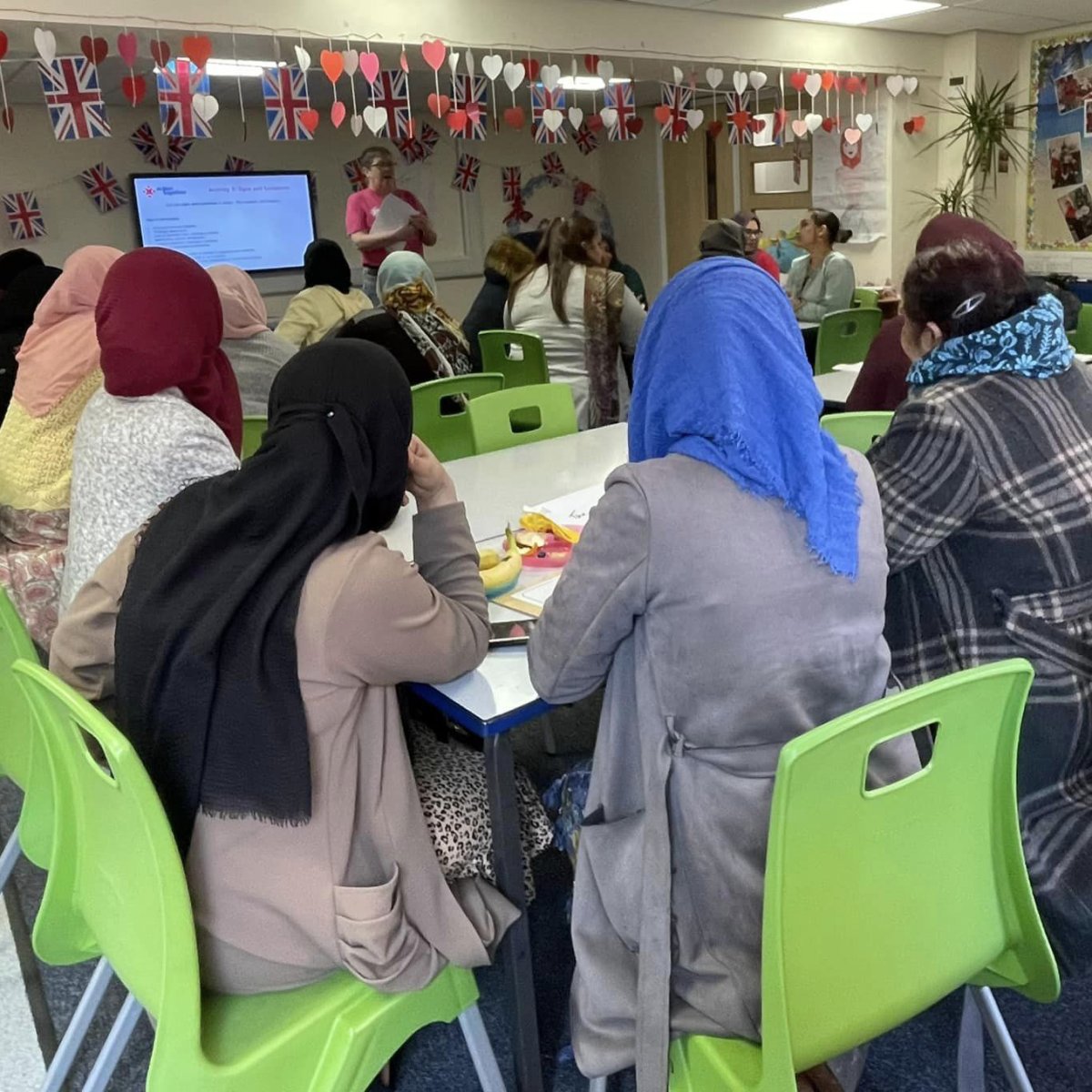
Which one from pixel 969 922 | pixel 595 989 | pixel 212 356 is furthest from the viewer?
pixel 212 356

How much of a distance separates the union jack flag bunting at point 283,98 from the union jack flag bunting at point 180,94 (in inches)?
10.8

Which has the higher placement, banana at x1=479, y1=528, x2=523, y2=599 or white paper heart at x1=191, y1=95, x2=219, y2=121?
white paper heart at x1=191, y1=95, x2=219, y2=121

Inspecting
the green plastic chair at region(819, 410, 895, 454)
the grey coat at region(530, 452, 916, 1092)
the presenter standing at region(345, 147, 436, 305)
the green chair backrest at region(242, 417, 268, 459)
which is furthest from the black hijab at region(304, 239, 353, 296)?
the grey coat at region(530, 452, 916, 1092)

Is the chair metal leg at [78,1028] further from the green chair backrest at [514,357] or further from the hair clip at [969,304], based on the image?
the green chair backrest at [514,357]

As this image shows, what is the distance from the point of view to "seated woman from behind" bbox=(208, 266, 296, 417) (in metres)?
3.12

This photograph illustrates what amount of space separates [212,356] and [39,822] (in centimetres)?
95

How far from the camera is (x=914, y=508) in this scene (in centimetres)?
150

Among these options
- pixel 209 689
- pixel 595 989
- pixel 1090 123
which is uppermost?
pixel 1090 123

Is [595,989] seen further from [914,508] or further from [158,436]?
[158,436]

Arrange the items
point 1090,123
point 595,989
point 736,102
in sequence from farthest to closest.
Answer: point 1090,123
point 736,102
point 595,989

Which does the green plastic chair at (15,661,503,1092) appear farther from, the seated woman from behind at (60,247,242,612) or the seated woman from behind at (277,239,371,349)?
the seated woman from behind at (277,239,371,349)

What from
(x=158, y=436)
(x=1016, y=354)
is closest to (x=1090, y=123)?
(x=1016, y=354)

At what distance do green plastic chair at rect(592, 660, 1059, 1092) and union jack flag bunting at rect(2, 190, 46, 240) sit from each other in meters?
7.48

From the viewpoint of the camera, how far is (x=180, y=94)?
3.87 m
